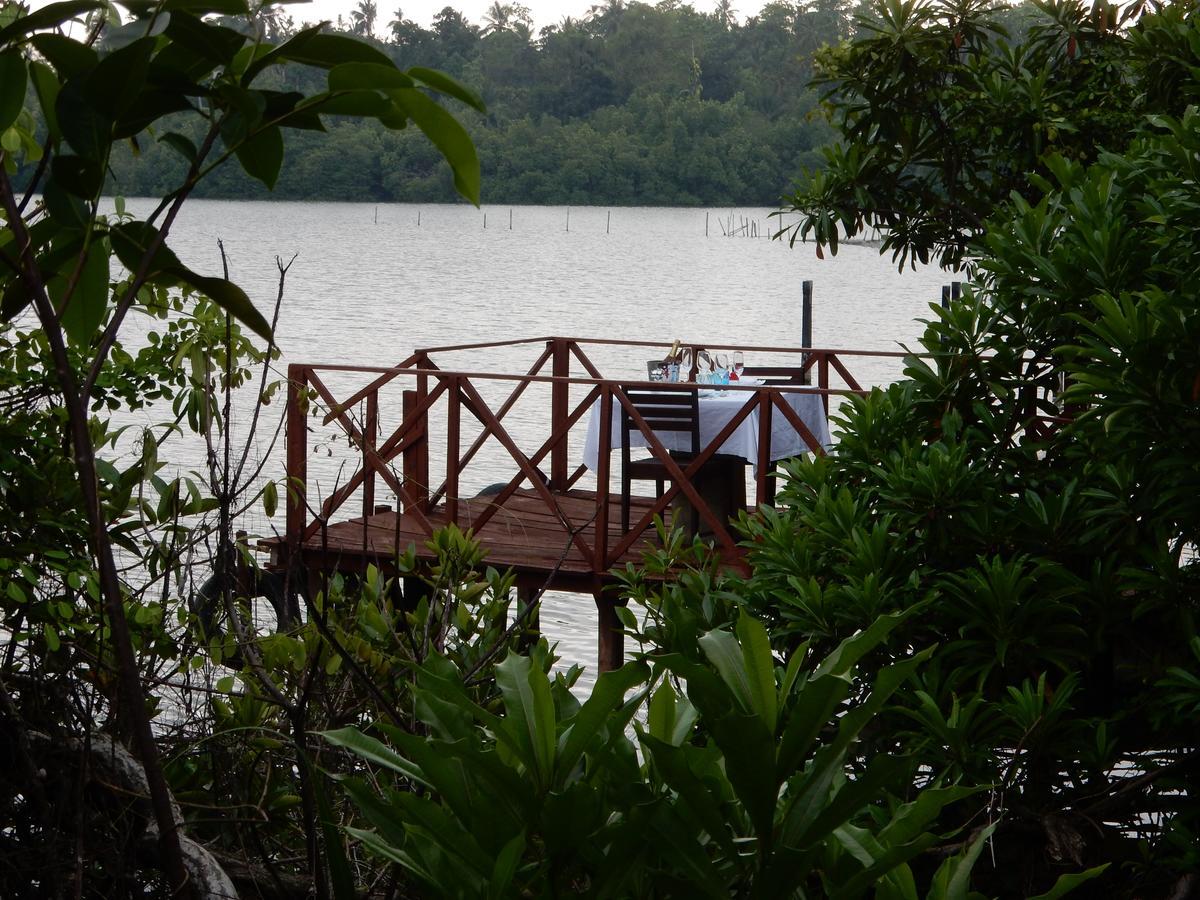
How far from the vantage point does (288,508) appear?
7.16 meters

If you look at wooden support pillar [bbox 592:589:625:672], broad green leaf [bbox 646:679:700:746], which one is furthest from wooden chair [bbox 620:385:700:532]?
broad green leaf [bbox 646:679:700:746]

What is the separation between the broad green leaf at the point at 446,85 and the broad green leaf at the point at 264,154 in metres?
0.13

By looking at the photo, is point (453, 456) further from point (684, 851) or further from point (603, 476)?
point (684, 851)

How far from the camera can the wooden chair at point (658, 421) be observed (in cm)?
718

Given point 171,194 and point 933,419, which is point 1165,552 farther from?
point 171,194

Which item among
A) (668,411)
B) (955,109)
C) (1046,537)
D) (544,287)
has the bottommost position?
(544,287)

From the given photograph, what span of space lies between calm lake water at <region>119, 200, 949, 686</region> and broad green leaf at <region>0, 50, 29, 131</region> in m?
7.64

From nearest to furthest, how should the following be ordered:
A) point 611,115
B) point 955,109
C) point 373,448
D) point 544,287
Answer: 1. point 955,109
2. point 373,448
3. point 544,287
4. point 611,115

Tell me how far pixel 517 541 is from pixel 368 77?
6.57 metres

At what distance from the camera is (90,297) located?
35.7 inches

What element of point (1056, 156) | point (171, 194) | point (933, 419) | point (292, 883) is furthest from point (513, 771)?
point (1056, 156)

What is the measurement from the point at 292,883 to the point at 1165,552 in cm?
134

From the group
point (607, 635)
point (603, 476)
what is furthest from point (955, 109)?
point (607, 635)

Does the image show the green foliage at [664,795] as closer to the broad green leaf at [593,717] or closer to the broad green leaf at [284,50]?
the broad green leaf at [593,717]
